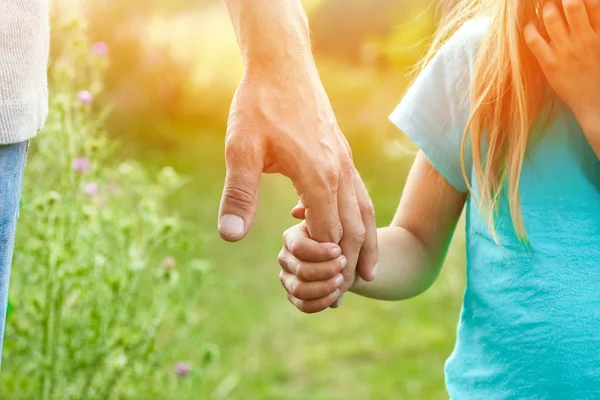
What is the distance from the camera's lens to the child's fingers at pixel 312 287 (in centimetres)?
114

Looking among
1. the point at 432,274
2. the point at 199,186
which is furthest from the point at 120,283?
the point at 199,186

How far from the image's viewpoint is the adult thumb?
0.96 m

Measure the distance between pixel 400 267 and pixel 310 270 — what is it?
279 mm

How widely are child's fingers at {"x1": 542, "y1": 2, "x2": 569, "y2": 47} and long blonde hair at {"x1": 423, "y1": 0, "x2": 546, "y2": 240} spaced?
0.17ft

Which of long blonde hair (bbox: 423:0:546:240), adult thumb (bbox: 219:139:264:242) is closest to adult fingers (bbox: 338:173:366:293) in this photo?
adult thumb (bbox: 219:139:264:242)

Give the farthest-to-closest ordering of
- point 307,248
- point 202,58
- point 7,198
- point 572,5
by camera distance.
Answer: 1. point 202,58
2. point 572,5
3. point 307,248
4. point 7,198

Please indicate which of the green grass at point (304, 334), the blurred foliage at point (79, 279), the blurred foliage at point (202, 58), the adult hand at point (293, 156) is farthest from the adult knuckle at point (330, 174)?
the blurred foliage at point (202, 58)

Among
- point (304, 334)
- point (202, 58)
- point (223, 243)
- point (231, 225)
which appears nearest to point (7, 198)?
point (231, 225)

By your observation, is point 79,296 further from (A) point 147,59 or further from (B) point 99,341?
(A) point 147,59

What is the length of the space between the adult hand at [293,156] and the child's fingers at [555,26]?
1.32ft

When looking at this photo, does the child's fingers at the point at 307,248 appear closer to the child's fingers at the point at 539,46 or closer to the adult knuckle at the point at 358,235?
the adult knuckle at the point at 358,235

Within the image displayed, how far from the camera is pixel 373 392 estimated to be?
305 centimetres

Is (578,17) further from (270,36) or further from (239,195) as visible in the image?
(239,195)

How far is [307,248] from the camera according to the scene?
3.63 ft
